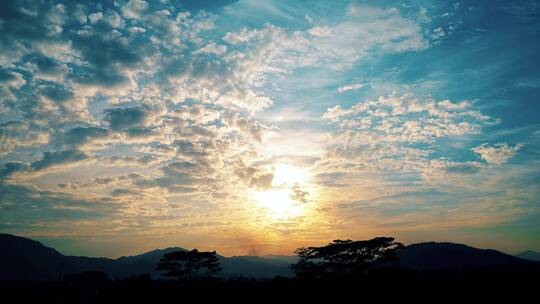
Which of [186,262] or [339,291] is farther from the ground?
[186,262]

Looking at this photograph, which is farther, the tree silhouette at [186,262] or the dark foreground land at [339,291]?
the tree silhouette at [186,262]

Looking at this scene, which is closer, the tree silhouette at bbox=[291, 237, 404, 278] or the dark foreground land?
the dark foreground land

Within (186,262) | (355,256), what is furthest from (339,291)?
(186,262)

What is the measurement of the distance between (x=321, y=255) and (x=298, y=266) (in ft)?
15.9

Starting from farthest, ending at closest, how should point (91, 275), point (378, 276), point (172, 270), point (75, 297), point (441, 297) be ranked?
point (91, 275) → point (75, 297) → point (172, 270) → point (378, 276) → point (441, 297)

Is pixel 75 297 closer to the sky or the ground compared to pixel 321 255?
closer to the ground

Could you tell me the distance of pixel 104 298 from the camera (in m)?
44.6

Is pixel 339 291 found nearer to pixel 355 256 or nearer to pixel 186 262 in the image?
pixel 355 256

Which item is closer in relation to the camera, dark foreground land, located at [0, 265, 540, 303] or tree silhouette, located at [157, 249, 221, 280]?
dark foreground land, located at [0, 265, 540, 303]

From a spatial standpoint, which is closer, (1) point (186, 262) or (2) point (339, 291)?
(2) point (339, 291)

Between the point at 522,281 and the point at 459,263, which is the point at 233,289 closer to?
the point at 522,281

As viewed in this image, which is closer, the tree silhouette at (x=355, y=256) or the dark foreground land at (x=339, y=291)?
the dark foreground land at (x=339, y=291)

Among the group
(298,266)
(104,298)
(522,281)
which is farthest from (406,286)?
(104,298)

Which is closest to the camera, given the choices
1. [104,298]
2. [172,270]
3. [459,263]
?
[104,298]
